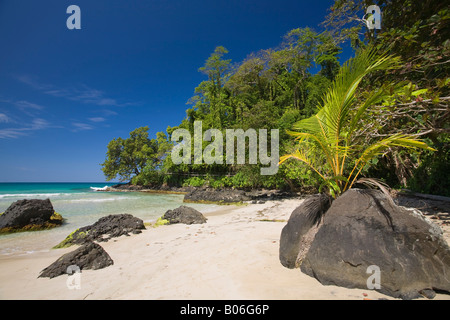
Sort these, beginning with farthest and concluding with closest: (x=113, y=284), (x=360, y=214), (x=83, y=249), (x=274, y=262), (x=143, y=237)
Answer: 1. (x=143, y=237)
2. (x=83, y=249)
3. (x=274, y=262)
4. (x=113, y=284)
5. (x=360, y=214)

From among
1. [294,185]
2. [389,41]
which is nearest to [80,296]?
[389,41]

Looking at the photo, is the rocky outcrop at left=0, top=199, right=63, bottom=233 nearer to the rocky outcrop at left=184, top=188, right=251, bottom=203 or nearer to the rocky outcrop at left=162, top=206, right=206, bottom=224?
the rocky outcrop at left=162, top=206, right=206, bottom=224

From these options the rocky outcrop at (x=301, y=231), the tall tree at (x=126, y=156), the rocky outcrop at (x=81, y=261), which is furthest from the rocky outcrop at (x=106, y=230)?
the tall tree at (x=126, y=156)

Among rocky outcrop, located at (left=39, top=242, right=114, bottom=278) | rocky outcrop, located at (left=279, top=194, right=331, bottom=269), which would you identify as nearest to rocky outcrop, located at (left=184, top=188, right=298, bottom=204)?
rocky outcrop, located at (left=39, top=242, right=114, bottom=278)

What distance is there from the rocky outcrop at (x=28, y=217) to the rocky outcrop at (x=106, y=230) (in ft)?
10.2

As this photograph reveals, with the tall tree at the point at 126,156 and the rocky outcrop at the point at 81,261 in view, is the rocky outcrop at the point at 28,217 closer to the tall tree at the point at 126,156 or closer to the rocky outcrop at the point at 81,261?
the rocky outcrop at the point at 81,261

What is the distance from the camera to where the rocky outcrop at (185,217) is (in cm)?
722

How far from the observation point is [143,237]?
564 centimetres

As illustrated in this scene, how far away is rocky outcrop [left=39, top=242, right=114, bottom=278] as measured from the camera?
3.25 metres

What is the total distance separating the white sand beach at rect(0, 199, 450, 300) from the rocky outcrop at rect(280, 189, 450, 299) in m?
0.14
